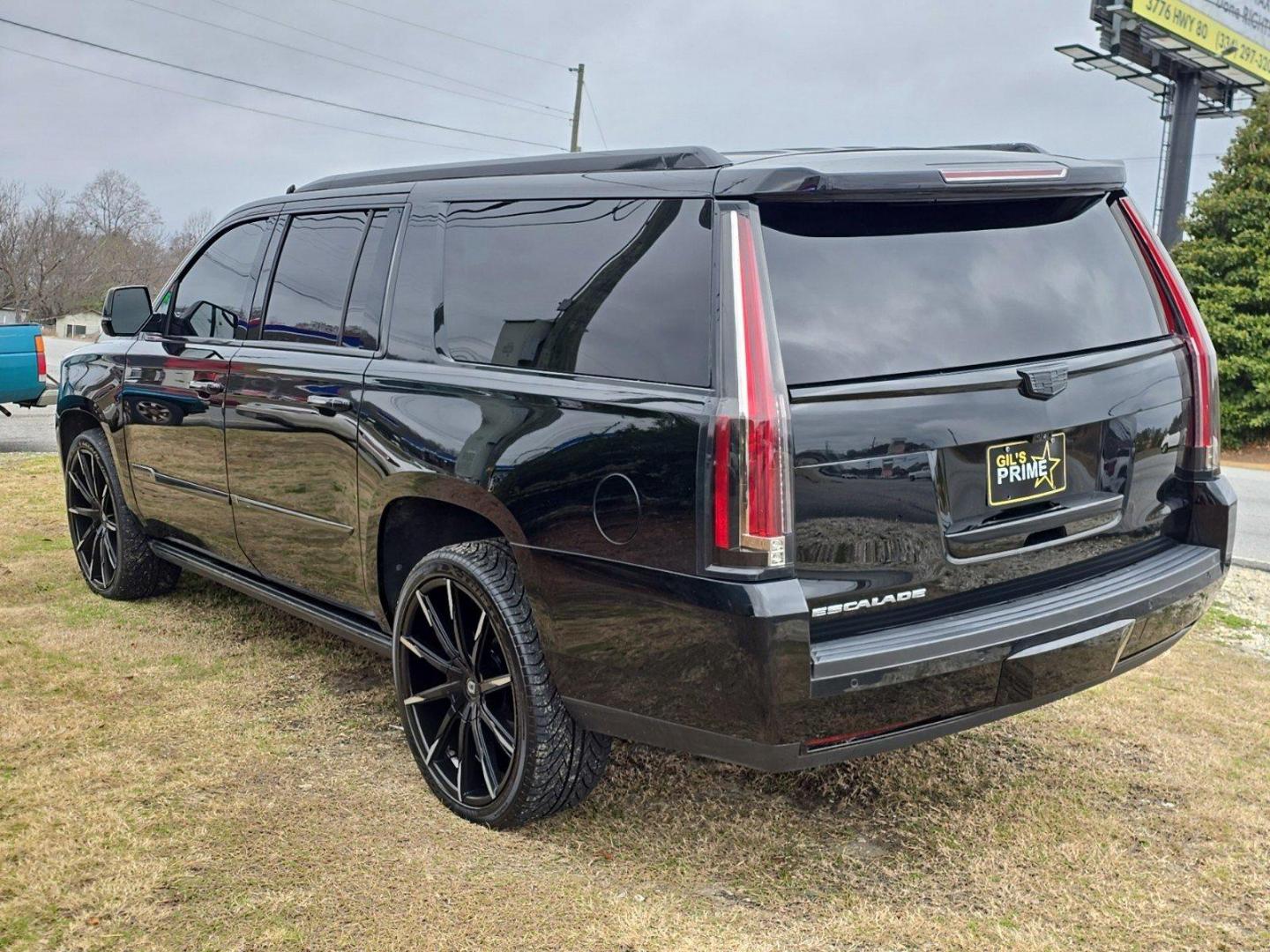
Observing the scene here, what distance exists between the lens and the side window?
4609mm

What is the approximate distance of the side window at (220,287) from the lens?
15.1 feet

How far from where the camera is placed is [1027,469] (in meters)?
2.90

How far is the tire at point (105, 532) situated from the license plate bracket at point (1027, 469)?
4199 mm

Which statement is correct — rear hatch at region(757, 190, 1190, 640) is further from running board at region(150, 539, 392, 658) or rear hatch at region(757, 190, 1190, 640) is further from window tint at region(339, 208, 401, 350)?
running board at region(150, 539, 392, 658)

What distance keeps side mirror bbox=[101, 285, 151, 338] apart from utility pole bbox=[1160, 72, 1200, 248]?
107 ft

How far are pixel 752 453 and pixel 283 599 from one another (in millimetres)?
2495

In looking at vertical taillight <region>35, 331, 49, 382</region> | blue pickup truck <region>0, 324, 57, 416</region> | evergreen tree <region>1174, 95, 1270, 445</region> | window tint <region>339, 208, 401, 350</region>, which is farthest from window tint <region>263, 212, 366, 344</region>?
evergreen tree <region>1174, 95, 1270, 445</region>

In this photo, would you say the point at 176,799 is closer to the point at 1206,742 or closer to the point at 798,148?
the point at 798,148

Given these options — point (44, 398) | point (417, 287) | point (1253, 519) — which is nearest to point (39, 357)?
point (44, 398)

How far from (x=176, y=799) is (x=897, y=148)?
2882mm

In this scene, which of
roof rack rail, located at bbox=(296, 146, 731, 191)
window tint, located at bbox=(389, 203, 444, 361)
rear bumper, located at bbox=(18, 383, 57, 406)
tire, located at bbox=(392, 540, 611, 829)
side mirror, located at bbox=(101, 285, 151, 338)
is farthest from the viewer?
rear bumper, located at bbox=(18, 383, 57, 406)

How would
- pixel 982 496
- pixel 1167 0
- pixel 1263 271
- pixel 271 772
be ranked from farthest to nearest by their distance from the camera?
1. pixel 1167 0
2. pixel 1263 271
3. pixel 271 772
4. pixel 982 496

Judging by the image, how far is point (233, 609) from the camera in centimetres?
561

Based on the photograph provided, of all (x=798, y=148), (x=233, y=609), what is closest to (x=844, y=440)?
(x=798, y=148)
